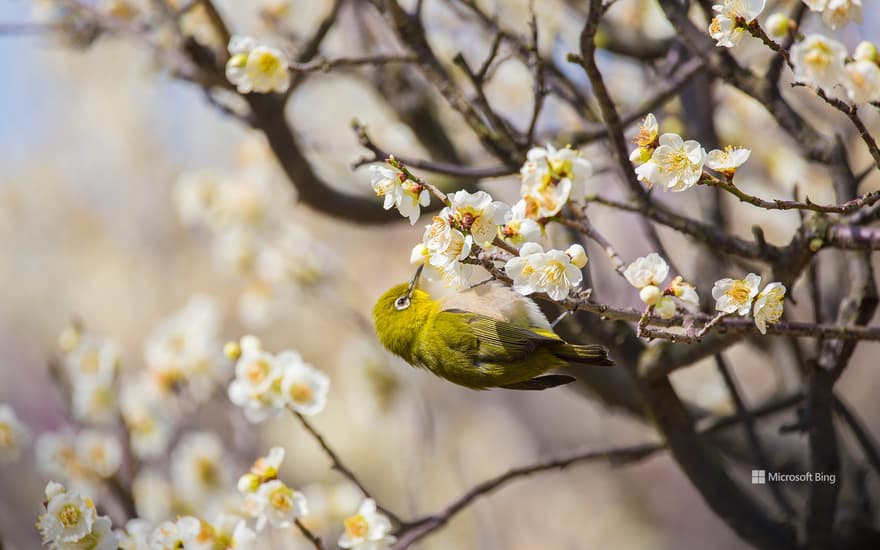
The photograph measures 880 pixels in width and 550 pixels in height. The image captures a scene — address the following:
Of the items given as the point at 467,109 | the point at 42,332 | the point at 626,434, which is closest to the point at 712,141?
the point at 467,109

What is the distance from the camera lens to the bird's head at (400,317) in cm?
219

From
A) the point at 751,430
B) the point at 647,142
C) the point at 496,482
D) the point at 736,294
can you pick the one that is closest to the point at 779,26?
the point at 647,142

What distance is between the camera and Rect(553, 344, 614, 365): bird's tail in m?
1.92

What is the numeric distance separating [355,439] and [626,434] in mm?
2856

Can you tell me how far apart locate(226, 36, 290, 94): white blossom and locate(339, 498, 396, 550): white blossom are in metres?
1.05

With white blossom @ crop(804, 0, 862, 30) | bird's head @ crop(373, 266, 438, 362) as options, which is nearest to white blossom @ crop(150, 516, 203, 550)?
bird's head @ crop(373, 266, 438, 362)

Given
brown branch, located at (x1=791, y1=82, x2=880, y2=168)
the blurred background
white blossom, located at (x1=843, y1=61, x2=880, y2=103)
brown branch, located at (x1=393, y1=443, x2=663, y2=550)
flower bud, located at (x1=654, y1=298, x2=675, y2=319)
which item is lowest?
the blurred background

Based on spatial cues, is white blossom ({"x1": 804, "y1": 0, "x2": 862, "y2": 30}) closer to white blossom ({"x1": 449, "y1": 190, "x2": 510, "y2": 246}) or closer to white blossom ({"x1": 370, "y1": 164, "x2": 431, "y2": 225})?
white blossom ({"x1": 449, "y1": 190, "x2": 510, "y2": 246})

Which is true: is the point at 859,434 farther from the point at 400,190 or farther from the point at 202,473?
the point at 202,473

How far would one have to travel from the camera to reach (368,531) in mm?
1940

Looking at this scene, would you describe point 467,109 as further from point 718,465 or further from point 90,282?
point 90,282

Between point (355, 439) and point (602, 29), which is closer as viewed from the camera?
point (602, 29)

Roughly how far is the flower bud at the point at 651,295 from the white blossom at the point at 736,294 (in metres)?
0.12

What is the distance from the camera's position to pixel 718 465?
2.25m
